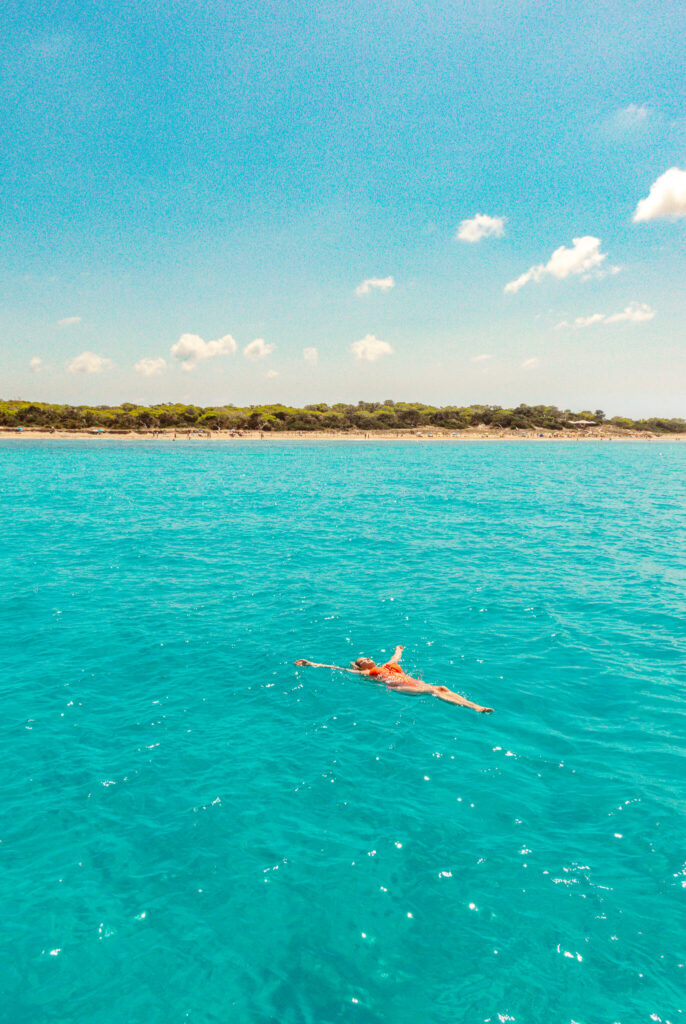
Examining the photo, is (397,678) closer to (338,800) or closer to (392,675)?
(392,675)

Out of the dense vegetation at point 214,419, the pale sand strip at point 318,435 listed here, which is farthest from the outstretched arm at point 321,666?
the dense vegetation at point 214,419

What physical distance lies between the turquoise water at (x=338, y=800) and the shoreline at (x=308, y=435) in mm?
131963

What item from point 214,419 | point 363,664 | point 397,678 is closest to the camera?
point 397,678

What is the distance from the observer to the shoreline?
143 meters

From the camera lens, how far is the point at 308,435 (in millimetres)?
163000

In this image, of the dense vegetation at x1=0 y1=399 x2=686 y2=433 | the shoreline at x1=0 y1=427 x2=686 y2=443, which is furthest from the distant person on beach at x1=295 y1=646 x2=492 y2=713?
the dense vegetation at x1=0 y1=399 x2=686 y2=433

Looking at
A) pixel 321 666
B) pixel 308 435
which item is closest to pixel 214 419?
pixel 308 435

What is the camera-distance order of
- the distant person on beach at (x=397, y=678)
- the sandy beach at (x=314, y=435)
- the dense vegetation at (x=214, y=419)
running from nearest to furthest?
the distant person on beach at (x=397, y=678) < the sandy beach at (x=314, y=435) < the dense vegetation at (x=214, y=419)

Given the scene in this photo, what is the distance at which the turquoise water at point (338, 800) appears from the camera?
6.43 metres

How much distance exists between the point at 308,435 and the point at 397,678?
152714 millimetres

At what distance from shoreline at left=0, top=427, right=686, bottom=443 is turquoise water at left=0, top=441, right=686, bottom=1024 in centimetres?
13196

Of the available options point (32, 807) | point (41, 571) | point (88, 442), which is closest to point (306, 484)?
point (41, 571)

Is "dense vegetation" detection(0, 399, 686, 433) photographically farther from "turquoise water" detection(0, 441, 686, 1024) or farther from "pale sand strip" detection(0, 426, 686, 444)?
"turquoise water" detection(0, 441, 686, 1024)

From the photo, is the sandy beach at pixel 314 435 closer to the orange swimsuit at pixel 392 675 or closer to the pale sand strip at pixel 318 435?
the pale sand strip at pixel 318 435
